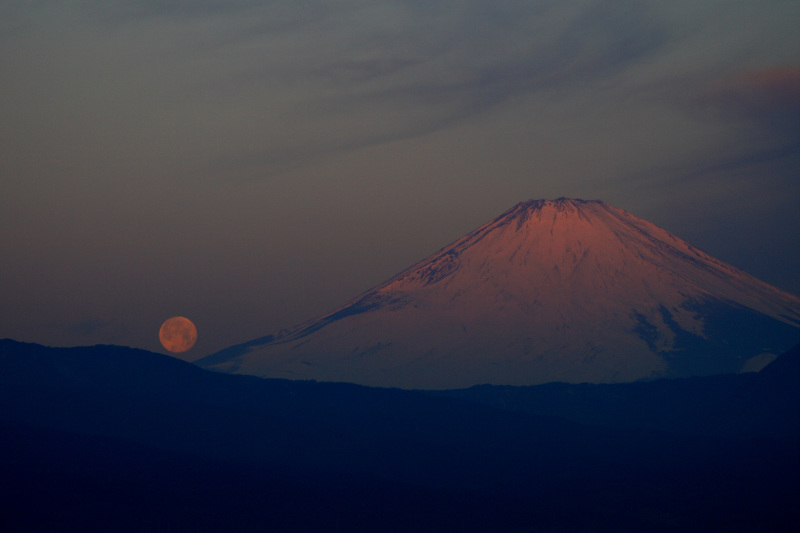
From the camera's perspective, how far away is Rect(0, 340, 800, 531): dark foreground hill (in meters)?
71.4

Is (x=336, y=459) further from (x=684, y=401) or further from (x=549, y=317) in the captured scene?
(x=549, y=317)

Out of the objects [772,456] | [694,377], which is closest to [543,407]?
[694,377]

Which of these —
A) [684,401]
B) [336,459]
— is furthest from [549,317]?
[336,459]

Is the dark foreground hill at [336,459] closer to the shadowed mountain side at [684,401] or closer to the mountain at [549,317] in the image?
the shadowed mountain side at [684,401]

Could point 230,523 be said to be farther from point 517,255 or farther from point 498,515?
point 517,255

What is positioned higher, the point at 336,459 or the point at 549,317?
the point at 549,317

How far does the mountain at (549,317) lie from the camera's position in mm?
141250

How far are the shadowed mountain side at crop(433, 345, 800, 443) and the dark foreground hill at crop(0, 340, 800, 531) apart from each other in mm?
544

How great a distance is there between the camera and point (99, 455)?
76.9 m

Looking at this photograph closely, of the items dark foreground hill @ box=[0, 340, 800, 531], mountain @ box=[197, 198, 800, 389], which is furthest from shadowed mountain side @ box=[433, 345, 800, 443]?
mountain @ box=[197, 198, 800, 389]

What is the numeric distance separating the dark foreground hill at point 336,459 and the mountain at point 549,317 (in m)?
12.9

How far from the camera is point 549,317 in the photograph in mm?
151125

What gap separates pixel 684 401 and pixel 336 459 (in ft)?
176

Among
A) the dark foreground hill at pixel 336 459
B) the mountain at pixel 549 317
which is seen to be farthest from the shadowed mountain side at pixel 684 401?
the mountain at pixel 549 317
